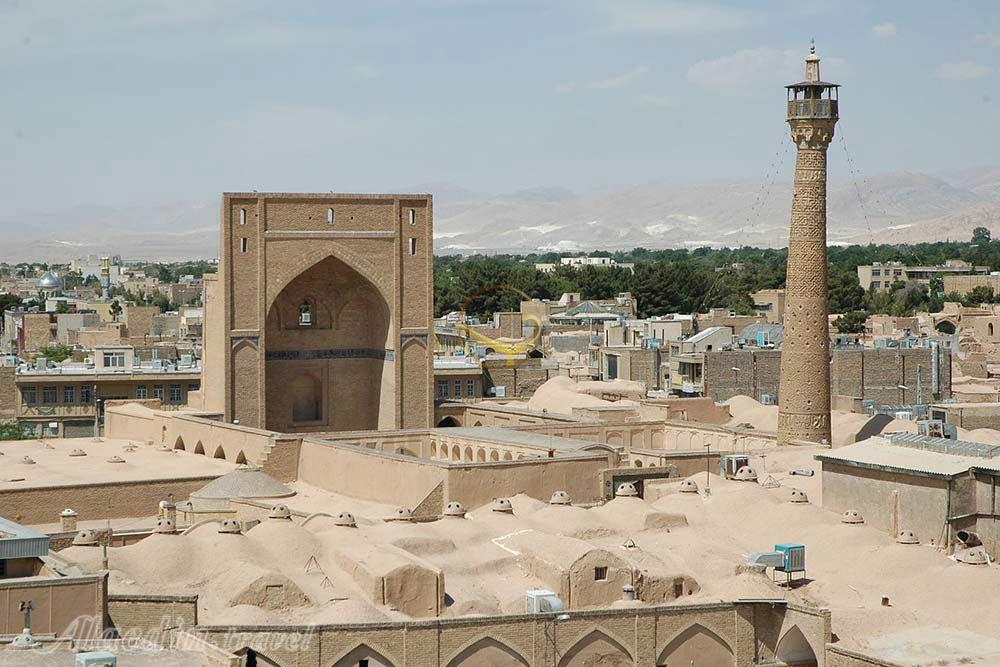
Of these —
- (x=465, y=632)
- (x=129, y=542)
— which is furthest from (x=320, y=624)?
(x=129, y=542)

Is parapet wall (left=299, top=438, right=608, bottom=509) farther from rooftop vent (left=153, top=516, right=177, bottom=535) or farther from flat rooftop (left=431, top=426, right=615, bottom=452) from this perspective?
rooftop vent (left=153, top=516, right=177, bottom=535)

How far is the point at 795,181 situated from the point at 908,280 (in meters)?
74.6

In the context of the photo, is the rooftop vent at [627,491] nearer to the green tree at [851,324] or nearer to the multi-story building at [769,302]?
the green tree at [851,324]

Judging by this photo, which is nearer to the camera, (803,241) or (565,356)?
(803,241)

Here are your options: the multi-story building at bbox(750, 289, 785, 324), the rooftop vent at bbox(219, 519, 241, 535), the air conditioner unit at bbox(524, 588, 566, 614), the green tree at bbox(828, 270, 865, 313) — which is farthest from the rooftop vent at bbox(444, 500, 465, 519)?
the green tree at bbox(828, 270, 865, 313)

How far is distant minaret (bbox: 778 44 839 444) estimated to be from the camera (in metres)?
33.6

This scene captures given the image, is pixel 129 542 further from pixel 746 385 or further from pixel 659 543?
pixel 746 385

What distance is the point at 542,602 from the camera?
21.6 metres

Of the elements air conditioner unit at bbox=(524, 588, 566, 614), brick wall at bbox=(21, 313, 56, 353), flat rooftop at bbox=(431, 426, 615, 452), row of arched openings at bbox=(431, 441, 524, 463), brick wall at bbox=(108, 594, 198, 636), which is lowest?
air conditioner unit at bbox=(524, 588, 566, 614)

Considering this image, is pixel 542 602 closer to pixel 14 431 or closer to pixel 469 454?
pixel 469 454

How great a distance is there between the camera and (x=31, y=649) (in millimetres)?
16781

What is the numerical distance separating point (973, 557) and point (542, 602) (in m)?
6.53

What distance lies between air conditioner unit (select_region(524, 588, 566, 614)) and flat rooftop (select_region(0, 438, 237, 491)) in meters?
11.6

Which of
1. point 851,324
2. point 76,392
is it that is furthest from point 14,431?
point 851,324
